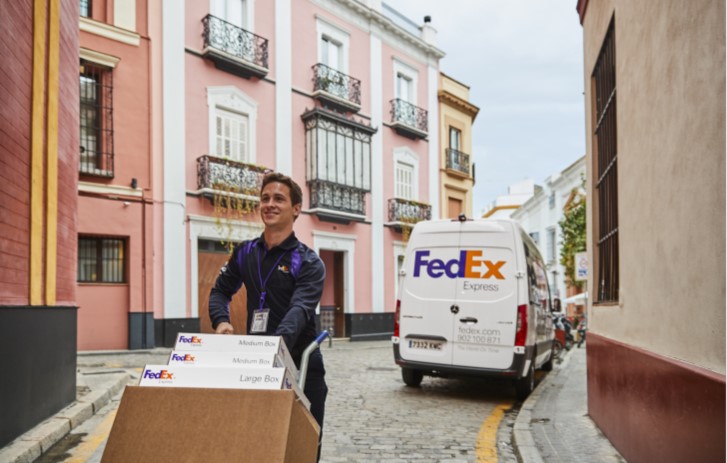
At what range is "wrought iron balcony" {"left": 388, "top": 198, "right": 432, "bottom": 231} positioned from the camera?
2397cm

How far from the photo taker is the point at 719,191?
3014 millimetres

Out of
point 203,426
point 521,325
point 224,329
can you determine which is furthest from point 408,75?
point 203,426

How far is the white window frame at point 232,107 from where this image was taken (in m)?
17.6

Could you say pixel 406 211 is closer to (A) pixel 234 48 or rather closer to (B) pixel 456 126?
(B) pixel 456 126

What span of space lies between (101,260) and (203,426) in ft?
46.0

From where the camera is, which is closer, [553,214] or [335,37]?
[335,37]

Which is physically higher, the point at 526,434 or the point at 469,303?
the point at 469,303

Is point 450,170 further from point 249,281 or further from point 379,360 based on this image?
point 249,281

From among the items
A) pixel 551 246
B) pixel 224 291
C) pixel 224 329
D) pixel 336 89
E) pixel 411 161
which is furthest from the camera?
pixel 551 246

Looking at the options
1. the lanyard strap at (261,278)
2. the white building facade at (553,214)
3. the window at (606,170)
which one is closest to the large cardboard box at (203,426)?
the lanyard strap at (261,278)

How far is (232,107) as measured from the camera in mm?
18203

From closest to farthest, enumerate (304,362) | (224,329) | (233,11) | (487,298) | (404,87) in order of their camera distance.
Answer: (304,362)
(224,329)
(487,298)
(233,11)
(404,87)

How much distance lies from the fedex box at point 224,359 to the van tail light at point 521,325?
6.24m

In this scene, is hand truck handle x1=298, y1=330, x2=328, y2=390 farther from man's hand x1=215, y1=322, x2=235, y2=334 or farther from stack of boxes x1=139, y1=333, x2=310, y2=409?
man's hand x1=215, y1=322, x2=235, y2=334
